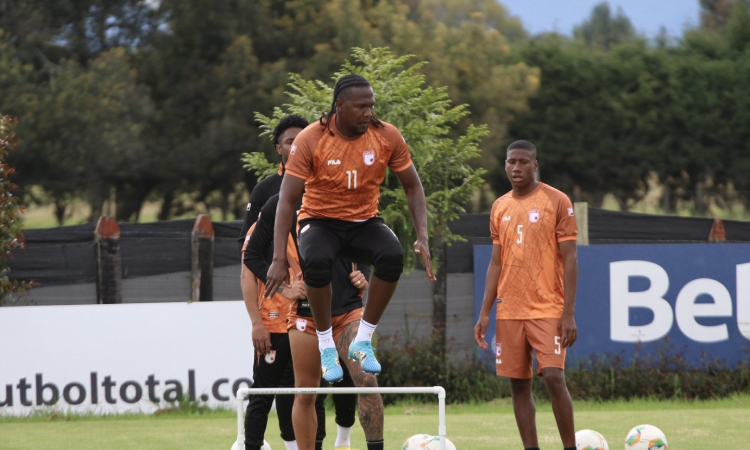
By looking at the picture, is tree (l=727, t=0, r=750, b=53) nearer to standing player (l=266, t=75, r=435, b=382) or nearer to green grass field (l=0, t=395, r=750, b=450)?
green grass field (l=0, t=395, r=750, b=450)

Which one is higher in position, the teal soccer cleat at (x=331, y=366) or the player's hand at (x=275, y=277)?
the player's hand at (x=275, y=277)

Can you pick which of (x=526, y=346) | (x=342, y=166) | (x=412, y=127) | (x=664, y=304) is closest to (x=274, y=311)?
(x=342, y=166)

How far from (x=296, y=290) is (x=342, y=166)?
968mm

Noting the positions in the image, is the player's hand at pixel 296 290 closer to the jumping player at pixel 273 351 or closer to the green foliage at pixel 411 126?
the jumping player at pixel 273 351

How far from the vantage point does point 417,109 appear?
423 inches

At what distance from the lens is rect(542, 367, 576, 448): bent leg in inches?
253

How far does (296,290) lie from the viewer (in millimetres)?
6250

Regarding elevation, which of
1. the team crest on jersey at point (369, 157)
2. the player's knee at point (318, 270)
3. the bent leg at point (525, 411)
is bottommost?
the bent leg at point (525, 411)

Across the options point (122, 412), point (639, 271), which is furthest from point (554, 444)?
point (122, 412)

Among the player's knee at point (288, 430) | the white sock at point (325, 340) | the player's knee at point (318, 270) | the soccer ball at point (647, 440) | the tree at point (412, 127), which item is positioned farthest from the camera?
the tree at point (412, 127)

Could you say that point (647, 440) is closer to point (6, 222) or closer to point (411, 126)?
point (411, 126)

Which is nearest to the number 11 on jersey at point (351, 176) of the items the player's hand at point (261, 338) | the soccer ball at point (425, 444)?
the player's hand at point (261, 338)

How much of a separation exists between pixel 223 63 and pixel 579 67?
15.8 meters

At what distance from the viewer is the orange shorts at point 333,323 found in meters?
6.29
